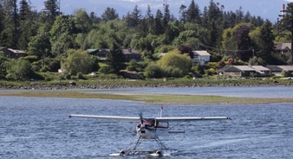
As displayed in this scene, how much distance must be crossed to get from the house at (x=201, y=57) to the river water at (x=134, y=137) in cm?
6676

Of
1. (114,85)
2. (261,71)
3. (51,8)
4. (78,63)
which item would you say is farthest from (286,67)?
(51,8)

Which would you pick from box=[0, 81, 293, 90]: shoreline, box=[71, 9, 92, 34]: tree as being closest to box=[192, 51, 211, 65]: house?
box=[0, 81, 293, 90]: shoreline

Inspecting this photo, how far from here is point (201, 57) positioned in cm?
12875

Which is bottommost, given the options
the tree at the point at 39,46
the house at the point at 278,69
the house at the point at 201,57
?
the house at the point at 278,69

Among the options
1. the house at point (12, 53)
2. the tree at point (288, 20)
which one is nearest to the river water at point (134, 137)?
the house at point (12, 53)

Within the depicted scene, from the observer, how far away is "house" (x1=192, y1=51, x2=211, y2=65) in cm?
12714

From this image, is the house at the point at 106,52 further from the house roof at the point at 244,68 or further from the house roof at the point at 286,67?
the house roof at the point at 286,67

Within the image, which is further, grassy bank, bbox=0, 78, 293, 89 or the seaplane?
grassy bank, bbox=0, 78, 293, 89

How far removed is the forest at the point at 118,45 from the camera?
357 ft

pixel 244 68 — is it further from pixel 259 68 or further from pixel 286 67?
pixel 286 67

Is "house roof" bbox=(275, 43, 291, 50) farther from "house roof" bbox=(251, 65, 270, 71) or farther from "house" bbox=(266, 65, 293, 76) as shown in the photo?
"house roof" bbox=(251, 65, 270, 71)

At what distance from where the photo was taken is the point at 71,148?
34.1 meters

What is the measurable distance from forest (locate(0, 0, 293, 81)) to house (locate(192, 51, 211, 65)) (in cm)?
134

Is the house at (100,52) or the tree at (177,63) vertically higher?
the house at (100,52)
